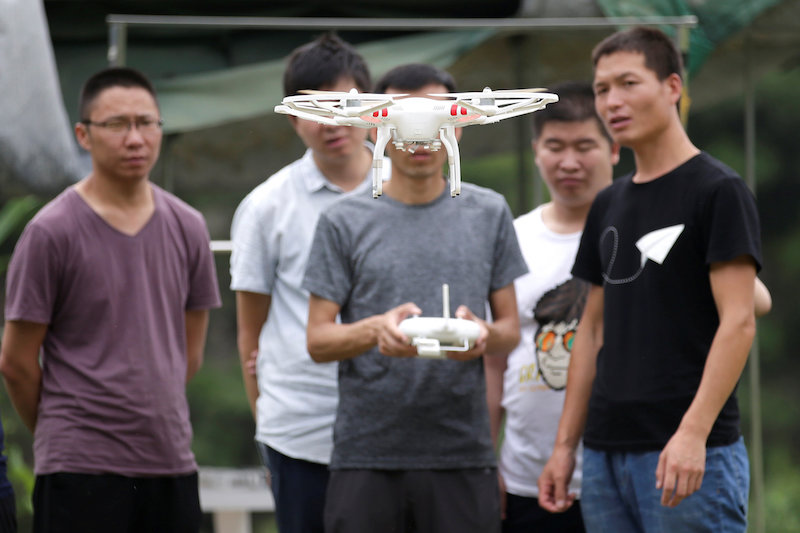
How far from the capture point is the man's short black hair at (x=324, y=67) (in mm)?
3584

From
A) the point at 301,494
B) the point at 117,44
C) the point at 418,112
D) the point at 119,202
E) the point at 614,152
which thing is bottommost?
the point at 301,494

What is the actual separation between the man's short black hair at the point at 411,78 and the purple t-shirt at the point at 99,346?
924 mm

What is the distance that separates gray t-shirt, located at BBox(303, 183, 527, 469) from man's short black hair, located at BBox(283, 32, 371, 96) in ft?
1.99

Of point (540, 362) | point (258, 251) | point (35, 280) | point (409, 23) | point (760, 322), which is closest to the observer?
point (35, 280)

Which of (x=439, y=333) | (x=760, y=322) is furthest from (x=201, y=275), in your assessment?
(x=760, y=322)

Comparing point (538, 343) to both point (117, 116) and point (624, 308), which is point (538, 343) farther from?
Result: point (117, 116)

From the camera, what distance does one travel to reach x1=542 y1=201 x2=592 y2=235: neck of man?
355 cm

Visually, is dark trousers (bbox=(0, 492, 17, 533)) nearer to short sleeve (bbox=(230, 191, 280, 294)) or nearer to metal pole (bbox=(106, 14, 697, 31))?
short sleeve (bbox=(230, 191, 280, 294))

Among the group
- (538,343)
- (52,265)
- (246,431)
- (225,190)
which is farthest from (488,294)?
(246,431)

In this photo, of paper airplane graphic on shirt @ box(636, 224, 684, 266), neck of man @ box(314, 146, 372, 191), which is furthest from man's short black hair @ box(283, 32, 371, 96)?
paper airplane graphic on shirt @ box(636, 224, 684, 266)

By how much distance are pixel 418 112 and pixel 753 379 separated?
143 inches

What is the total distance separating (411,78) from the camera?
10.8 feet

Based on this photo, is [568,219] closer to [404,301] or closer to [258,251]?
[404,301]

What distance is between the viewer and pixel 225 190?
5016mm
